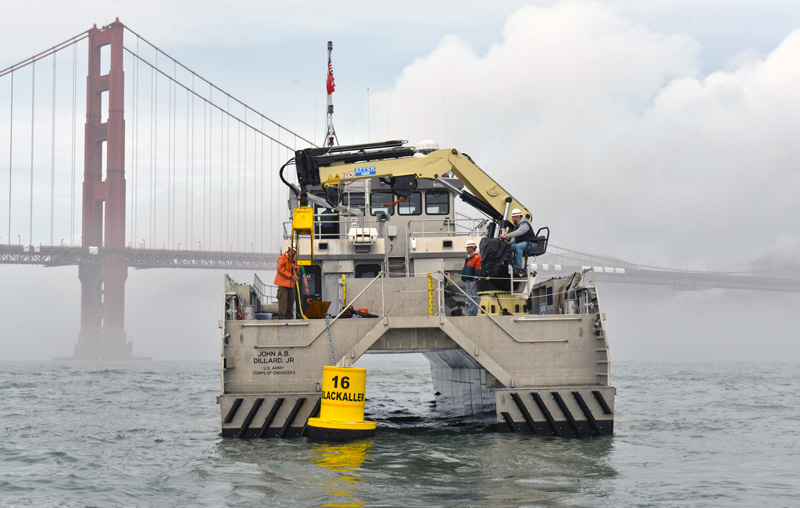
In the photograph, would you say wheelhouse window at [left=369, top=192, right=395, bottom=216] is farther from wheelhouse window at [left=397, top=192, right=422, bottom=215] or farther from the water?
the water

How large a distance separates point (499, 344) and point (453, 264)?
520 cm

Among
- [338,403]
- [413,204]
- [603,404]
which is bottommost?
[603,404]

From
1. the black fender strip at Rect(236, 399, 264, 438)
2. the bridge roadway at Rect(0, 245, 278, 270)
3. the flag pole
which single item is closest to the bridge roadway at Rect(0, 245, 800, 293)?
the bridge roadway at Rect(0, 245, 278, 270)

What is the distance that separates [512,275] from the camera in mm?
16391

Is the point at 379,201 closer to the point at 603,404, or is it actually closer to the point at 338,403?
the point at 338,403

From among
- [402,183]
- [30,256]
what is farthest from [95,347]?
[402,183]

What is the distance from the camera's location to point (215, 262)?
9081 centimetres

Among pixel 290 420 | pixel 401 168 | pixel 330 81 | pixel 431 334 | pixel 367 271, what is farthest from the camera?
pixel 330 81

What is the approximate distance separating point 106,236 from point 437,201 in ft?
261

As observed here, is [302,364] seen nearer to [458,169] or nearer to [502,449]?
[502,449]

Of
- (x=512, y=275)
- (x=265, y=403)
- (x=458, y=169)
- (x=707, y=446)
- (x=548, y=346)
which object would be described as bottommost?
(x=707, y=446)

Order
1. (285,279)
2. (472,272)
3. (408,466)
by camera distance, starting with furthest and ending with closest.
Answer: (472,272) → (285,279) → (408,466)

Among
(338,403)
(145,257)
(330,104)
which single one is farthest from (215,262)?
(338,403)

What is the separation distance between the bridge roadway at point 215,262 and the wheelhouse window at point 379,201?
64.4 m
